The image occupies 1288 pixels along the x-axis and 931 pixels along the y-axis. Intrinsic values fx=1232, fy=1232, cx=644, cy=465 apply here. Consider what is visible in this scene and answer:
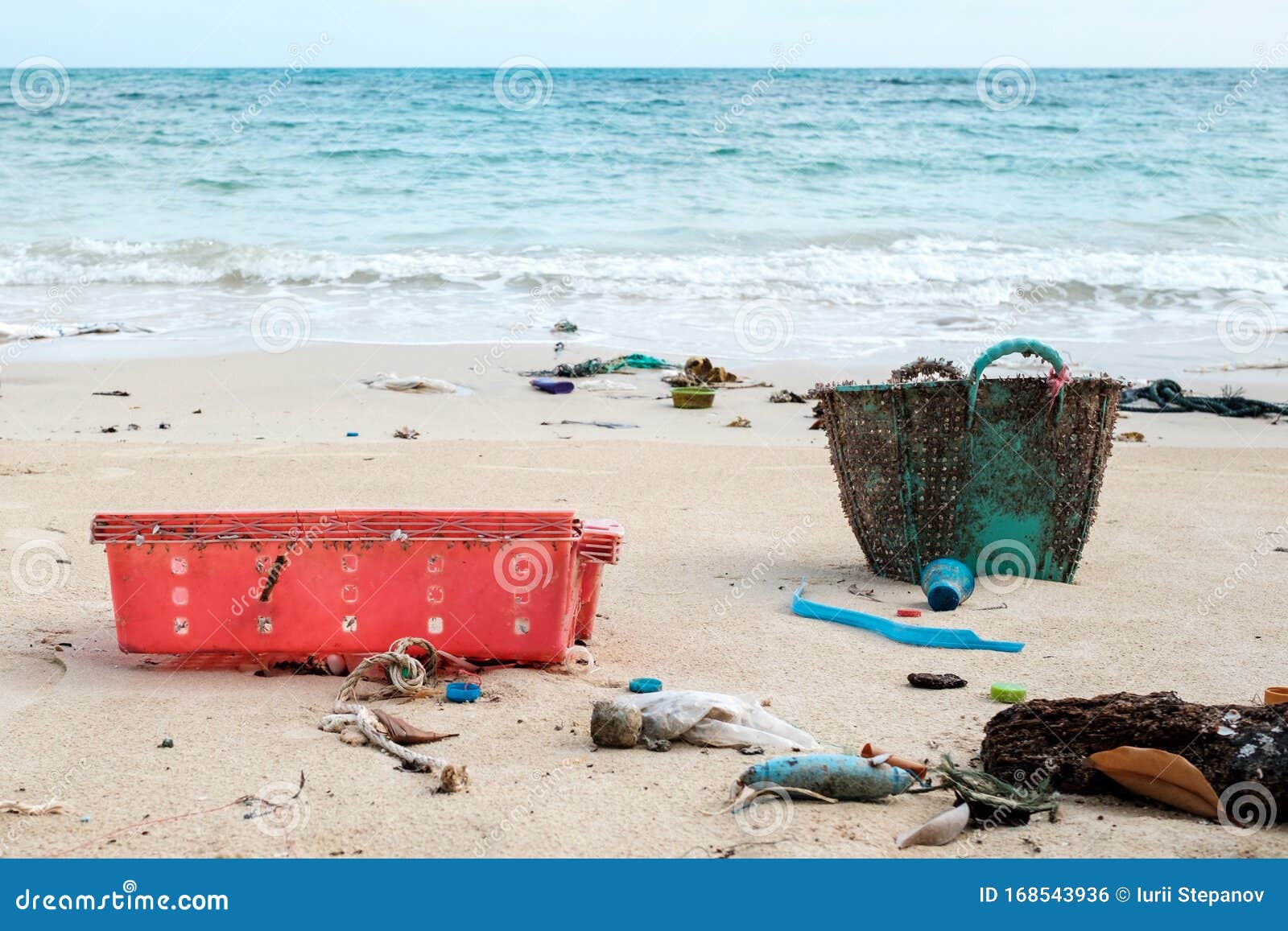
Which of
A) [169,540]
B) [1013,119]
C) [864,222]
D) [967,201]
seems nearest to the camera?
[169,540]

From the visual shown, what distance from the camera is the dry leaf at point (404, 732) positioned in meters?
2.98

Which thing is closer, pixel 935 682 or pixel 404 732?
pixel 404 732

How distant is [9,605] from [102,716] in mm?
1270

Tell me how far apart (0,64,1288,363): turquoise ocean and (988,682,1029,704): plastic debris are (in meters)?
Answer: 7.06

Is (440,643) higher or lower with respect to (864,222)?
lower

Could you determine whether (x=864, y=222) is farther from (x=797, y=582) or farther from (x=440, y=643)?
(x=440, y=643)

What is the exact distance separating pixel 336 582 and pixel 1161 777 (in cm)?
215

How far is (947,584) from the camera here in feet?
13.9

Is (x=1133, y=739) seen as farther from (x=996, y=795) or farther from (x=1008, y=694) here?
(x=1008, y=694)

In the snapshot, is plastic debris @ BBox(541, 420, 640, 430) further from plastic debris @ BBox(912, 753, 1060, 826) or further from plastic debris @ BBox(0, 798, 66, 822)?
plastic debris @ BBox(0, 798, 66, 822)

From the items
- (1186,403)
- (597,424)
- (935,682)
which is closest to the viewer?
(935,682)

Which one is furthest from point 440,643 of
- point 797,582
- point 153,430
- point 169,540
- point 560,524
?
point 153,430

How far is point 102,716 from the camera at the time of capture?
124 inches

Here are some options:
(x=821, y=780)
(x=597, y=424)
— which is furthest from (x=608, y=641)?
(x=597, y=424)
